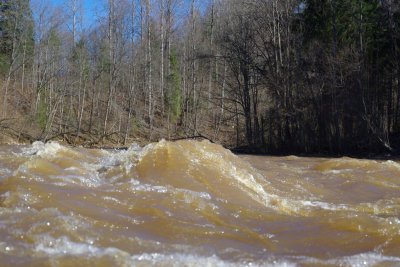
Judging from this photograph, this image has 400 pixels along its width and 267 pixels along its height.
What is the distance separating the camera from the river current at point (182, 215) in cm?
549

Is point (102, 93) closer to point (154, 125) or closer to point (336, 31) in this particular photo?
point (154, 125)

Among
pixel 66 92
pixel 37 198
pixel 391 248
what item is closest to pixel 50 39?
pixel 66 92

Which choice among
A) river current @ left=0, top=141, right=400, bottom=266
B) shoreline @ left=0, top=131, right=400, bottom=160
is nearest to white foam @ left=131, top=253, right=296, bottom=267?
river current @ left=0, top=141, right=400, bottom=266

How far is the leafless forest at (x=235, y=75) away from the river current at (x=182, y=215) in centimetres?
1588

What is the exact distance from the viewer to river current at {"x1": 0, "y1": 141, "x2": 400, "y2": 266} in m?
5.49

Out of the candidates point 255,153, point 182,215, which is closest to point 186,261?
point 182,215

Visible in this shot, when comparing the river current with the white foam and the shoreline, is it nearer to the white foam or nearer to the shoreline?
the white foam

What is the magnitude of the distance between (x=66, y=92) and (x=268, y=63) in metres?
17.8

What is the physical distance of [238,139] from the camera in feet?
117

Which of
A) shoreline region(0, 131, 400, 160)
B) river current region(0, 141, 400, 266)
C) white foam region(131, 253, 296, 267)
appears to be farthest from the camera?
shoreline region(0, 131, 400, 160)

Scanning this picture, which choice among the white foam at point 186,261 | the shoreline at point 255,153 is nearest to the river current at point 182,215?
the white foam at point 186,261

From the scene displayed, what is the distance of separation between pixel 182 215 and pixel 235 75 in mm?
26914

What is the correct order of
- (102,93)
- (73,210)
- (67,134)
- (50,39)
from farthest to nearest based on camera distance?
(102,93), (50,39), (67,134), (73,210)

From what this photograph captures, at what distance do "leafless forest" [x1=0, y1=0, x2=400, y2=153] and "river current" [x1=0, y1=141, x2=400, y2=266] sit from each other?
52.1ft
